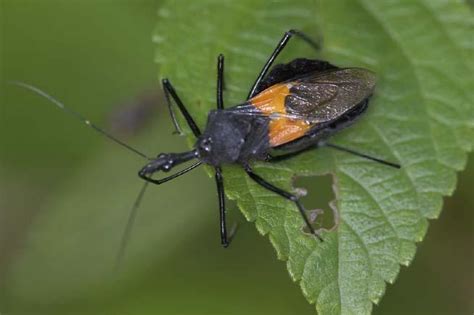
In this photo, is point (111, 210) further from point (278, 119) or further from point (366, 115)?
point (366, 115)

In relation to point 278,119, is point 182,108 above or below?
above

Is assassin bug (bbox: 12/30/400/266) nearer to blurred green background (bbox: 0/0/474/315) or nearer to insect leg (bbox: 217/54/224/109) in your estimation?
insect leg (bbox: 217/54/224/109)

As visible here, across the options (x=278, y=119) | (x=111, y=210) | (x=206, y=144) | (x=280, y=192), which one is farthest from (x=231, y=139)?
(x=111, y=210)

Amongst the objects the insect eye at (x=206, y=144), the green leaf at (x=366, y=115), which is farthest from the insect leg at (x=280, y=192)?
the insect eye at (x=206, y=144)

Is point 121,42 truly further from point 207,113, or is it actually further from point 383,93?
point 383,93

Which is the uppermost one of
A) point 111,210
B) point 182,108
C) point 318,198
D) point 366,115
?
point 182,108

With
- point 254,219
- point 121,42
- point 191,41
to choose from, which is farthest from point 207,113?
point 121,42
